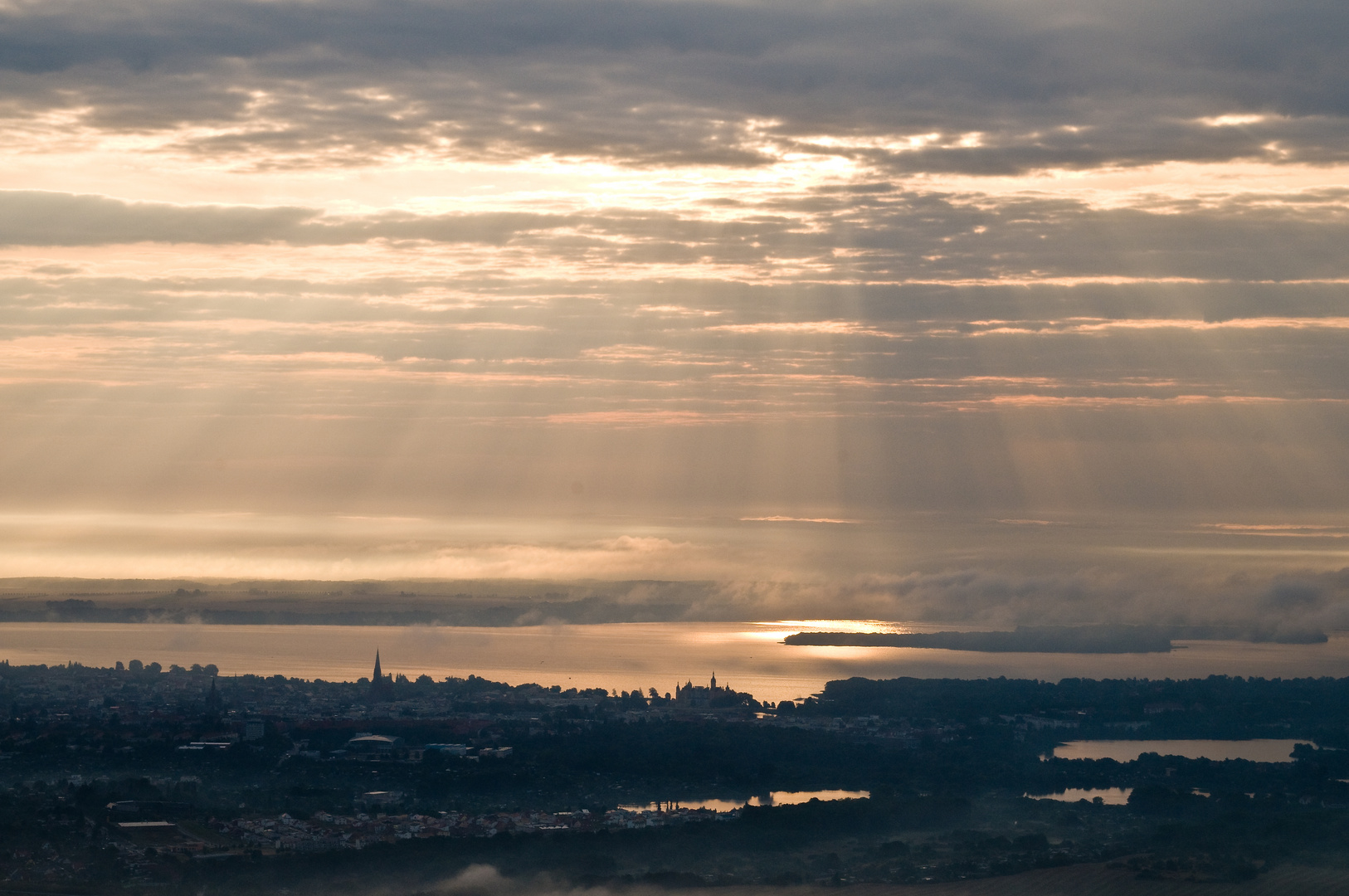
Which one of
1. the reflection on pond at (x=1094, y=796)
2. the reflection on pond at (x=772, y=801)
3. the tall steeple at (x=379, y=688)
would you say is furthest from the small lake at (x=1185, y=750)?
the tall steeple at (x=379, y=688)

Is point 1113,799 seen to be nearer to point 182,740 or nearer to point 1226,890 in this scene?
point 1226,890

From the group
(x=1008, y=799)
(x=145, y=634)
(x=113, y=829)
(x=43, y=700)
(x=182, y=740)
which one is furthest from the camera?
(x=145, y=634)

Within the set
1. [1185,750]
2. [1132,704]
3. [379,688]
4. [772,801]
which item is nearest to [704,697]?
[379,688]

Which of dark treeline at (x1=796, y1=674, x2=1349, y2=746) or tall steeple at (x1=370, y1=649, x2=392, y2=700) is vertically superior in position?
tall steeple at (x1=370, y1=649, x2=392, y2=700)

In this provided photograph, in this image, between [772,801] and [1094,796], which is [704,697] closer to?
[772,801]

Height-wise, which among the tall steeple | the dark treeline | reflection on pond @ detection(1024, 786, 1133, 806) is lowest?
reflection on pond @ detection(1024, 786, 1133, 806)

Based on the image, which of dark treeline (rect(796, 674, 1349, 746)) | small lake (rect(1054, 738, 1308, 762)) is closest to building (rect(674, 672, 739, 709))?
dark treeline (rect(796, 674, 1349, 746))

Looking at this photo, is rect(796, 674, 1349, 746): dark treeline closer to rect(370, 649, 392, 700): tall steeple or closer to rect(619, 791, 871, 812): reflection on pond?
rect(619, 791, 871, 812): reflection on pond

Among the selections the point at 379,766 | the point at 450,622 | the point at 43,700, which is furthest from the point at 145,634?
the point at 379,766
